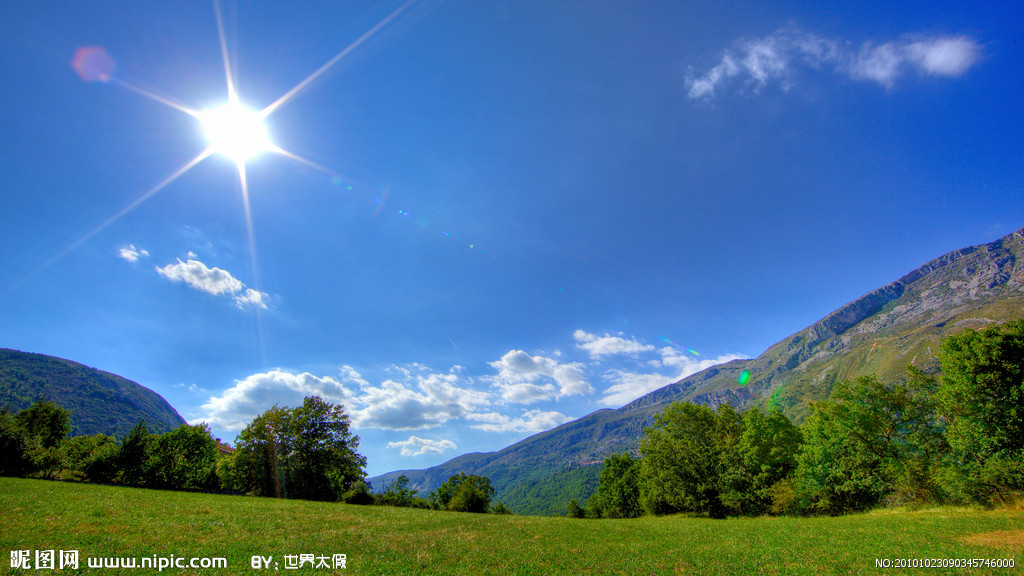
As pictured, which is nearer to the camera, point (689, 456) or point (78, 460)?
point (78, 460)

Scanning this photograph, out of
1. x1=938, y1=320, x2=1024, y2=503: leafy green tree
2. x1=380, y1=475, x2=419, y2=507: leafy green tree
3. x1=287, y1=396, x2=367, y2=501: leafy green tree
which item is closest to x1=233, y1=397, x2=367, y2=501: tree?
x1=287, y1=396, x2=367, y2=501: leafy green tree

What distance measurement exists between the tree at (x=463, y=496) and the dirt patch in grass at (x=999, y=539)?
7888cm

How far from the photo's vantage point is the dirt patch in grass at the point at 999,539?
18.8 meters

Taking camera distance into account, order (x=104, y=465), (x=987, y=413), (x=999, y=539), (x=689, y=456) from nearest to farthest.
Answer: (x=999, y=539), (x=987, y=413), (x=104, y=465), (x=689, y=456)

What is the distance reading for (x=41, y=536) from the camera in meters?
15.5

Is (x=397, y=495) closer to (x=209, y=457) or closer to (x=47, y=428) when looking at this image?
(x=209, y=457)

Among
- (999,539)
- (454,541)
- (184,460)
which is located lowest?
(999,539)

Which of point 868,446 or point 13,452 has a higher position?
point 13,452

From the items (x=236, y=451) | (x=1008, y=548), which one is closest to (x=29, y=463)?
(x=236, y=451)

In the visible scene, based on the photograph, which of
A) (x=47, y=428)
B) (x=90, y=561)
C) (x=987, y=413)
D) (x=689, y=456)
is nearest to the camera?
(x=90, y=561)

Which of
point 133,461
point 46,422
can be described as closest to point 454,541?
point 133,461

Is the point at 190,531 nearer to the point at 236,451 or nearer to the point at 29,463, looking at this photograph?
the point at 236,451

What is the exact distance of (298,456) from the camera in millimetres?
54438

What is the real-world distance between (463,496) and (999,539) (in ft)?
269
